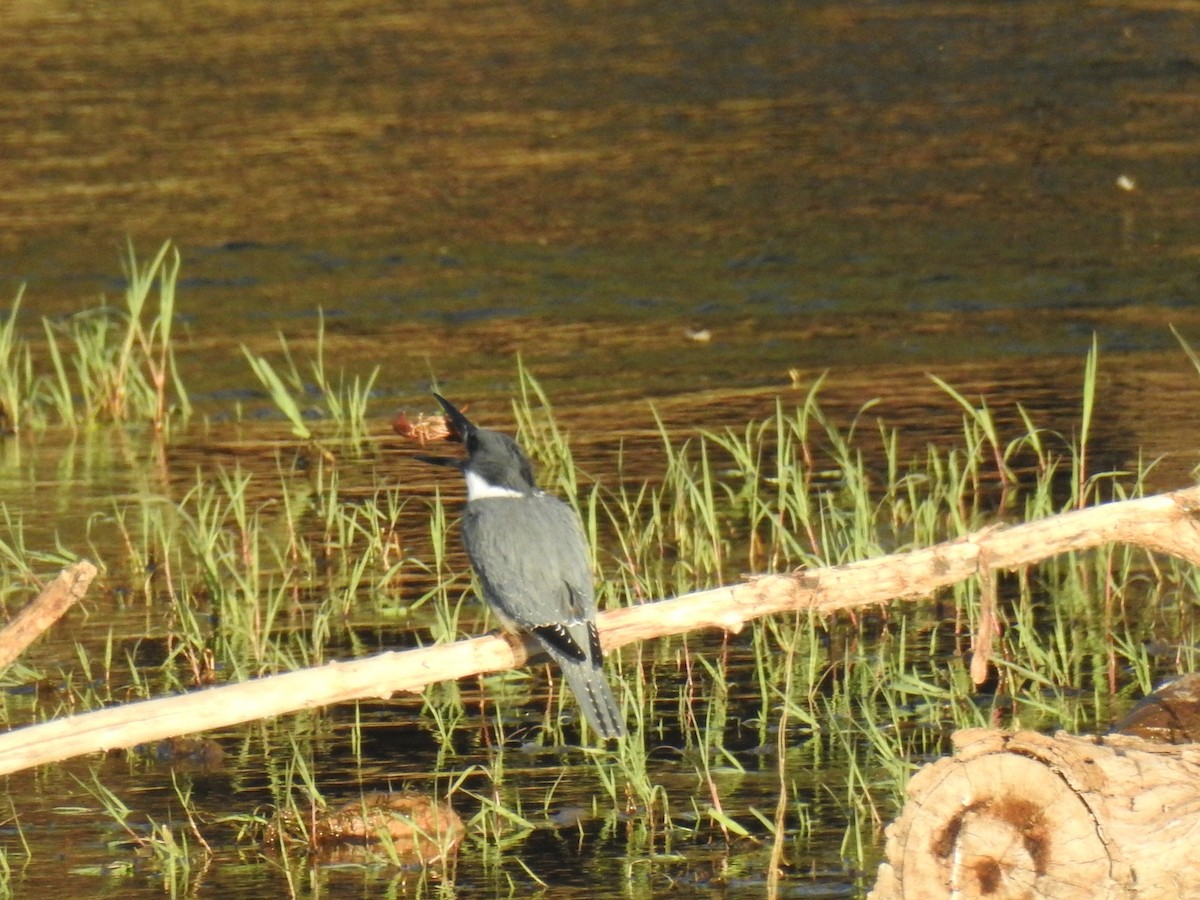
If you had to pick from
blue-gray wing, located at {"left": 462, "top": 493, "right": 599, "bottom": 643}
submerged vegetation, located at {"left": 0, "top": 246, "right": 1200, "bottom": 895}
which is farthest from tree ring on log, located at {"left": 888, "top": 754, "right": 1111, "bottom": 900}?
blue-gray wing, located at {"left": 462, "top": 493, "right": 599, "bottom": 643}

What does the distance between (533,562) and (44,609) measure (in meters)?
1.29

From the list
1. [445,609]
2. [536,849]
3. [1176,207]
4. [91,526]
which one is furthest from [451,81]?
[536,849]

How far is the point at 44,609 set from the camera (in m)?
3.80

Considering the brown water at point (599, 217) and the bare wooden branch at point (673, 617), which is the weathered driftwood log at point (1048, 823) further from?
the brown water at point (599, 217)

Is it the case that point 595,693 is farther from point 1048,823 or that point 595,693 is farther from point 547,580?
point 1048,823

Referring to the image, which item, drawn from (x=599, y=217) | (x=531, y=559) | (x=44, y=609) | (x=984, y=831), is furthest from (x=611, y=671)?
(x=599, y=217)

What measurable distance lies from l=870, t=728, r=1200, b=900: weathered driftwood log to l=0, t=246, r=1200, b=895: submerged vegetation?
0.60 metres

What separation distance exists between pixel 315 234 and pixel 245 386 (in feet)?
11.0

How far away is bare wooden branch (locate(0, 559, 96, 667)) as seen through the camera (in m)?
3.78

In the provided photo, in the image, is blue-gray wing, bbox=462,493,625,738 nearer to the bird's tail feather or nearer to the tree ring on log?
the bird's tail feather

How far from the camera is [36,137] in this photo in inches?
613

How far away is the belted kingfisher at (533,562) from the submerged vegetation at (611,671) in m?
0.25

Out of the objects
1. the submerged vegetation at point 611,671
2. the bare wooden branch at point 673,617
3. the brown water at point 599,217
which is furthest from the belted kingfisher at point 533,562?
the brown water at point 599,217

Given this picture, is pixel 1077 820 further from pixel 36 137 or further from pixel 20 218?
pixel 36 137
